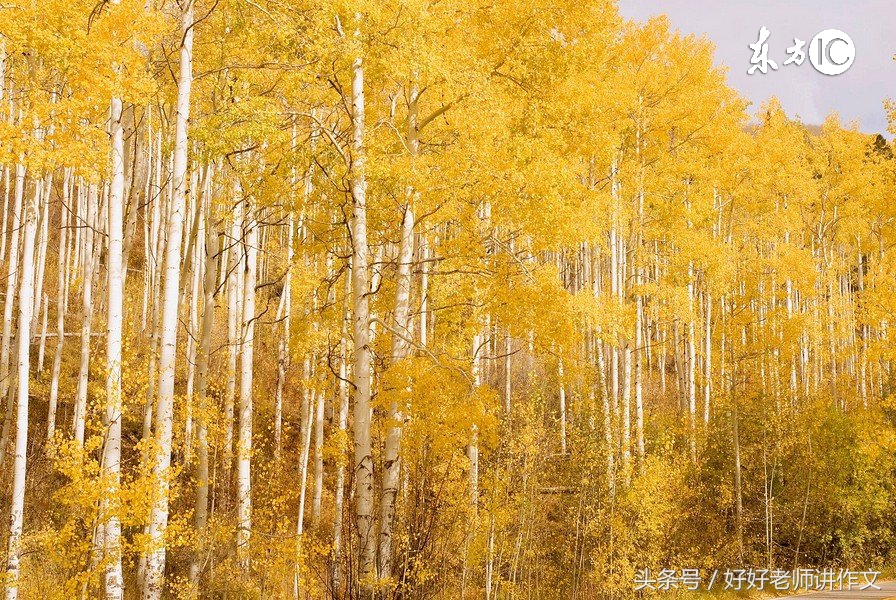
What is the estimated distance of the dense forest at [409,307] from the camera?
673 centimetres

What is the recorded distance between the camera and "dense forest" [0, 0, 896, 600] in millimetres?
6734

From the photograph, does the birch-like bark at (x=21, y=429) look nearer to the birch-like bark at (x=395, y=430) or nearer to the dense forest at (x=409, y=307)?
the dense forest at (x=409, y=307)

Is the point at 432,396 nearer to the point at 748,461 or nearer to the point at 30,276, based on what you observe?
the point at 30,276

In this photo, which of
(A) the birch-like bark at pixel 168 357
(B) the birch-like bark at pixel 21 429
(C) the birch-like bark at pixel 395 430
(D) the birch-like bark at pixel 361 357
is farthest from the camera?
(B) the birch-like bark at pixel 21 429

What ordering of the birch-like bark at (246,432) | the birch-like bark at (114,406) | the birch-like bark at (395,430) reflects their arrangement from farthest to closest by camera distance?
the birch-like bark at (246,432) → the birch-like bark at (395,430) → the birch-like bark at (114,406)

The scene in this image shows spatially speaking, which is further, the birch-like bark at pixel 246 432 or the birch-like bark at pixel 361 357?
the birch-like bark at pixel 246 432

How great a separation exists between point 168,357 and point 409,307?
9.69 feet

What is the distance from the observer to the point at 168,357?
22.1 ft

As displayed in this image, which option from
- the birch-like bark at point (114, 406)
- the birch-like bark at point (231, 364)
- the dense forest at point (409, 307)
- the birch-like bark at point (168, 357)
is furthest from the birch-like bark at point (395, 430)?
the birch-like bark at point (114, 406)

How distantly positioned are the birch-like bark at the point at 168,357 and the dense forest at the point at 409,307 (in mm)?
34

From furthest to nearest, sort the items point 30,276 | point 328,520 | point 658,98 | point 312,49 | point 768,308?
point 768,308 → point 328,520 → point 658,98 → point 30,276 → point 312,49

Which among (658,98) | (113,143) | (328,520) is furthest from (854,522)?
(113,143)

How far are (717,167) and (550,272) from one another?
343 inches

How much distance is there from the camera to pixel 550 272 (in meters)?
7.79
